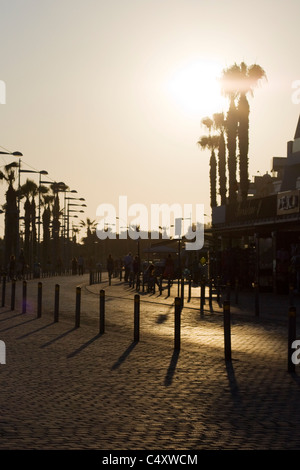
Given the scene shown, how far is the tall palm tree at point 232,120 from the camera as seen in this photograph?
174 ft

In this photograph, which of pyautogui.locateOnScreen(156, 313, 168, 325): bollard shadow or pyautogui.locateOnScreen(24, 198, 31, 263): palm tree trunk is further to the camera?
pyautogui.locateOnScreen(24, 198, 31, 263): palm tree trunk

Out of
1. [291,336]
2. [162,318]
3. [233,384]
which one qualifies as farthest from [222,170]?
[233,384]

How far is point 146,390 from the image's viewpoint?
A: 10531 millimetres

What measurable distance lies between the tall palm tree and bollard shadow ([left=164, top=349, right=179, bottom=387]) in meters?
38.8

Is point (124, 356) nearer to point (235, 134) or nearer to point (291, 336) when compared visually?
point (291, 336)

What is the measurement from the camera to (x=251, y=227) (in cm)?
3838

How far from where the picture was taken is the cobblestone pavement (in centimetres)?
770

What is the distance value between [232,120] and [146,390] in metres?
43.5

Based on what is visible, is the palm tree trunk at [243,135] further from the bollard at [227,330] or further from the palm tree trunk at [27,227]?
the palm tree trunk at [27,227]

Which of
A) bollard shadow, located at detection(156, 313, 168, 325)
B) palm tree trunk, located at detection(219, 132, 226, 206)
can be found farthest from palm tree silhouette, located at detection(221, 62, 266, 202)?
bollard shadow, located at detection(156, 313, 168, 325)

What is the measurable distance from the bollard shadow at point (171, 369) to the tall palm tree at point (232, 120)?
3885 cm

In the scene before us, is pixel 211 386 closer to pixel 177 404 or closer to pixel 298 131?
pixel 177 404

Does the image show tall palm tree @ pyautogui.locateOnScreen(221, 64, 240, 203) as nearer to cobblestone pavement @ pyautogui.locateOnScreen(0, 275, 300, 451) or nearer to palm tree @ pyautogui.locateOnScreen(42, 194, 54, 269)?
cobblestone pavement @ pyautogui.locateOnScreen(0, 275, 300, 451)
